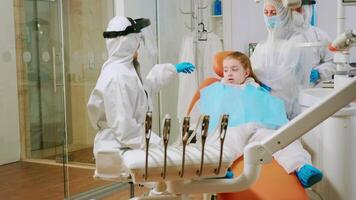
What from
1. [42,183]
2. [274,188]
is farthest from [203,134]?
[42,183]

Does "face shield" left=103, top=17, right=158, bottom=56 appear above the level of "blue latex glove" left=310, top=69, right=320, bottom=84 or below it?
above

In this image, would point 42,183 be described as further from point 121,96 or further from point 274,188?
point 274,188

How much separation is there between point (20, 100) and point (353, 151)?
3542 millimetres

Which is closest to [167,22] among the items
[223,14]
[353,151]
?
[223,14]

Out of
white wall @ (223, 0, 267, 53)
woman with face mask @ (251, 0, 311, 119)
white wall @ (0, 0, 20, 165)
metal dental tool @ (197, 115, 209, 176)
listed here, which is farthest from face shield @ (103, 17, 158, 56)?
white wall @ (0, 0, 20, 165)

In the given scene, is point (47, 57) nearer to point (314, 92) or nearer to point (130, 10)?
point (130, 10)

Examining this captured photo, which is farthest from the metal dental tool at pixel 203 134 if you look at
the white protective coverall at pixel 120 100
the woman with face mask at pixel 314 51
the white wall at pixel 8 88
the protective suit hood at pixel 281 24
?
the white wall at pixel 8 88

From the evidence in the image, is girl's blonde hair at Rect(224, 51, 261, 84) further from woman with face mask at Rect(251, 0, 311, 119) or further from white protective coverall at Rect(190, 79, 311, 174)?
white protective coverall at Rect(190, 79, 311, 174)

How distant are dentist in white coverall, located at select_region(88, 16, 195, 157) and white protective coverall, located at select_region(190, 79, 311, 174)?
1.27 feet

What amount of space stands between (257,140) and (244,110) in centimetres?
19

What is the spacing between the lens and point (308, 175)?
1754 mm

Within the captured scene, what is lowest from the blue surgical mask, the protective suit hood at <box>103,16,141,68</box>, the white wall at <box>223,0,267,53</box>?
the protective suit hood at <box>103,16,141,68</box>

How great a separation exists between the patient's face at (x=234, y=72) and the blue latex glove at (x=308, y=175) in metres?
0.76

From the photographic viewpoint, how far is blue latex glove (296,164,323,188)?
175cm
